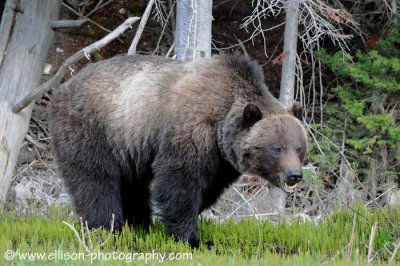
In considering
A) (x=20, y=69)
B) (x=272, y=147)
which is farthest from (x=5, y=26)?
(x=272, y=147)

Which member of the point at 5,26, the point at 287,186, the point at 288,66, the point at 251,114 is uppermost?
the point at 5,26

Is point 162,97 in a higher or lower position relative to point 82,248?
higher

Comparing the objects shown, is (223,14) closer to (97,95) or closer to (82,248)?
(97,95)

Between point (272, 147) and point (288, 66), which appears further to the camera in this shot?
point (288, 66)

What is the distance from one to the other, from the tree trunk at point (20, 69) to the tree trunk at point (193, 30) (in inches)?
104

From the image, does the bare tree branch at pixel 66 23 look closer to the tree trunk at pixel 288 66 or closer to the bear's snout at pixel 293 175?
the tree trunk at pixel 288 66

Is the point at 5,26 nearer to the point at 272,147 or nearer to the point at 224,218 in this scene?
the point at 224,218

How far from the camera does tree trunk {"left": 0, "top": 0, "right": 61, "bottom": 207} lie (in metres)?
10.9

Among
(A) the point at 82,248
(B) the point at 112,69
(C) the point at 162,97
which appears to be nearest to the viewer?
(A) the point at 82,248

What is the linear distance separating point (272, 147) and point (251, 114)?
36cm

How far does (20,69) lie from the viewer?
11.1 metres

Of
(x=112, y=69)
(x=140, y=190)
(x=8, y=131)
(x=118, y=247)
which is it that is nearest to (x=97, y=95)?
(x=112, y=69)

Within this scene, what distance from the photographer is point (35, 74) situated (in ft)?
36.9

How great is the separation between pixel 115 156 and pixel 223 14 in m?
7.48
